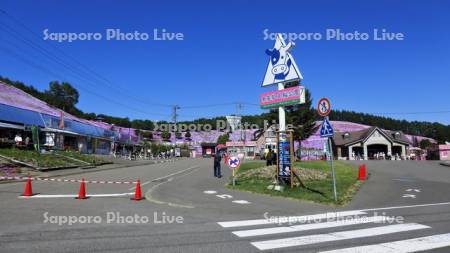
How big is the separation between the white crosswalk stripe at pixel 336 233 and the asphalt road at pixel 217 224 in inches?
0.7

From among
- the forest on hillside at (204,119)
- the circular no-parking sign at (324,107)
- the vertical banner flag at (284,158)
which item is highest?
the forest on hillside at (204,119)

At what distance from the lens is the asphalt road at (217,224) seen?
663cm

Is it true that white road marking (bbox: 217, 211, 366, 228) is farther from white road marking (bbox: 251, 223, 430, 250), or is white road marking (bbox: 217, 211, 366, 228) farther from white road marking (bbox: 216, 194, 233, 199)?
white road marking (bbox: 216, 194, 233, 199)

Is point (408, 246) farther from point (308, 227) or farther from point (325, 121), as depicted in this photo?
point (325, 121)

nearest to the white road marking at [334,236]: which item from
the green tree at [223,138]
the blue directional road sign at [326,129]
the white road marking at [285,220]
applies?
the white road marking at [285,220]

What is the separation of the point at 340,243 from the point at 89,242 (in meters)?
4.35

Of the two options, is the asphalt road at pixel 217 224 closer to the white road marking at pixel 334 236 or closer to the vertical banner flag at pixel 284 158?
the white road marking at pixel 334 236

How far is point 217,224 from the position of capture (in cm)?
863

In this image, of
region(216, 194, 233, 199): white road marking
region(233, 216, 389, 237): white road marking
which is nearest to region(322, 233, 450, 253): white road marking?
region(233, 216, 389, 237): white road marking

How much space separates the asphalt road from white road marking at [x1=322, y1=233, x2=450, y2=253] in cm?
2

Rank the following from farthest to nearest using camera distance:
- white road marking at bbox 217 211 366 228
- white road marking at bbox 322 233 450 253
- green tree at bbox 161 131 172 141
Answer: green tree at bbox 161 131 172 141 < white road marking at bbox 217 211 366 228 < white road marking at bbox 322 233 450 253

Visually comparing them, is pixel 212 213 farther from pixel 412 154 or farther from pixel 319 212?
pixel 412 154

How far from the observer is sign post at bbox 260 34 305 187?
15109 mm

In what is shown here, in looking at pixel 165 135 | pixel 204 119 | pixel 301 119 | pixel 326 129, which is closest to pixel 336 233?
pixel 326 129
